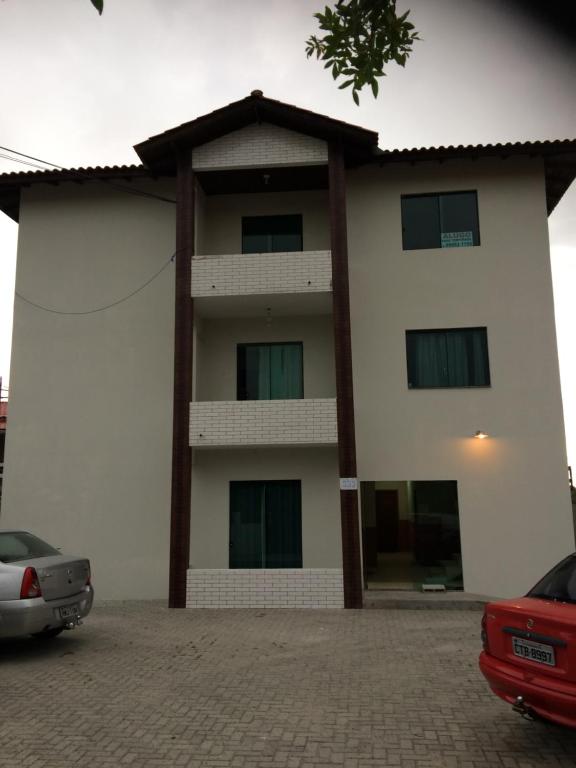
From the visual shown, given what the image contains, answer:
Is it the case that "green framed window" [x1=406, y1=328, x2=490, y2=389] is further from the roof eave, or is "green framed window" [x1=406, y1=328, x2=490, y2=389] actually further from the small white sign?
the roof eave

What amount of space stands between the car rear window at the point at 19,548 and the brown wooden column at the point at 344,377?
5.37 m

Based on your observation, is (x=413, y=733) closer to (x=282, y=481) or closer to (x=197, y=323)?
(x=282, y=481)

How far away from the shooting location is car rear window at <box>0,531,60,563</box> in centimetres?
825

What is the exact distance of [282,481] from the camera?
13.6 m

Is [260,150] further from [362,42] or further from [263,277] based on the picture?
[362,42]

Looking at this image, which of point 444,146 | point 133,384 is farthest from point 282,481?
point 444,146

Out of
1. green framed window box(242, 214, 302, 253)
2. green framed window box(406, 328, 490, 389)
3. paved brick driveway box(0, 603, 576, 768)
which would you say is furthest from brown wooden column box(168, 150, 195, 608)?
green framed window box(406, 328, 490, 389)

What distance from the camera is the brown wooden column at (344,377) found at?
39.0 feet

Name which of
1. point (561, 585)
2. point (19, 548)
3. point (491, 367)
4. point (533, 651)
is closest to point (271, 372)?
point (491, 367)

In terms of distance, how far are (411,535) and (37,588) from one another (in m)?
7.62

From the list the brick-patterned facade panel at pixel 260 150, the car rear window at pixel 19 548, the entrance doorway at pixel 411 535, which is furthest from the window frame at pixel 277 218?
the car rear window at pixel 19 548

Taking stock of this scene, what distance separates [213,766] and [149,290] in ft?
36.1

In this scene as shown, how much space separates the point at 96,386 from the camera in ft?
46.3

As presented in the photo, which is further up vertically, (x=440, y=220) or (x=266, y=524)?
(x=440, y=220)
